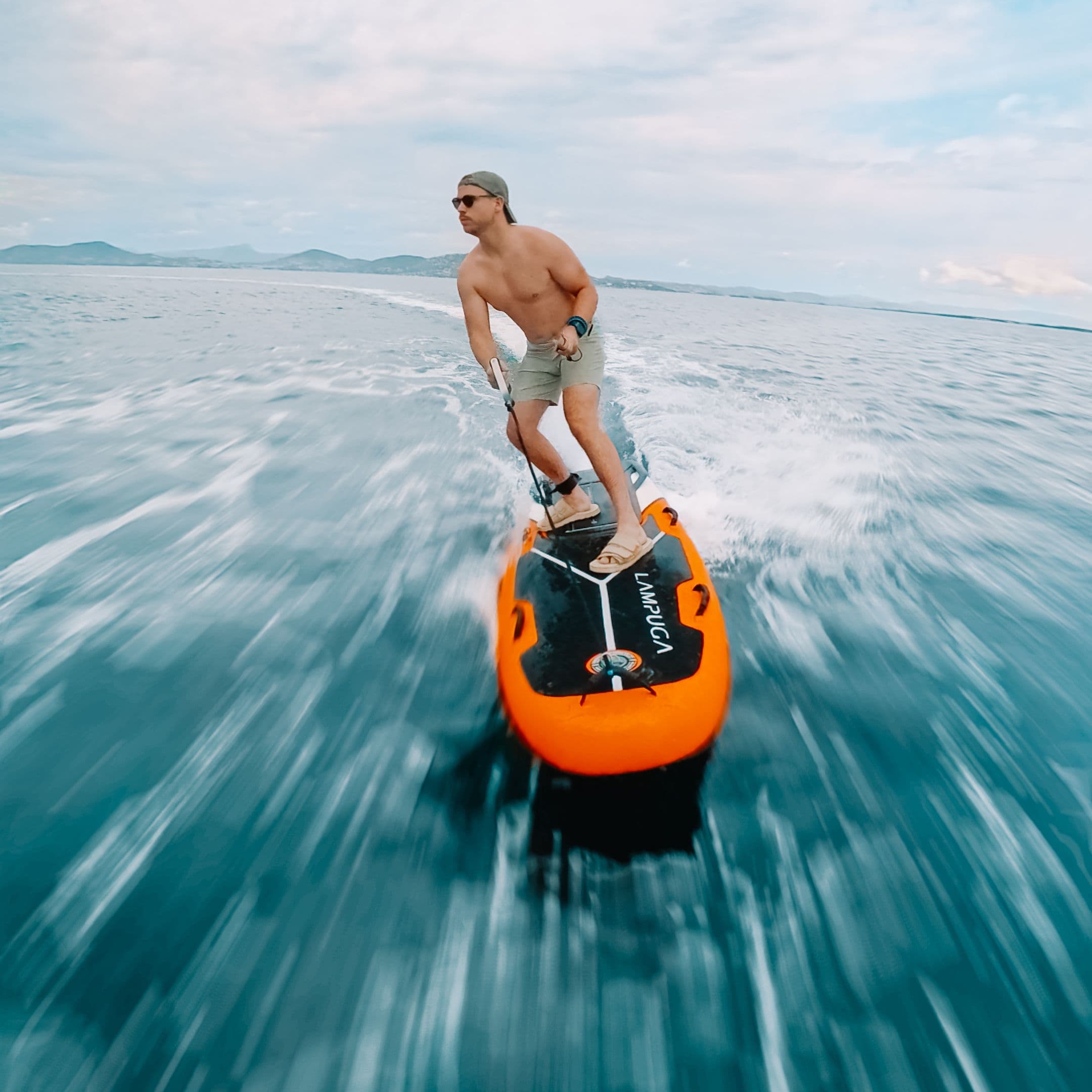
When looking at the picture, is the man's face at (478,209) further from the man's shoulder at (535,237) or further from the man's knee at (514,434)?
the man's knee at (514,434)

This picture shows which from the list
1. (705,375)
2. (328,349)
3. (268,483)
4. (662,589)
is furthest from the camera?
→ (328,349)

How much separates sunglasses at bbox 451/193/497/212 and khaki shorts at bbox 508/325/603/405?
1003mm

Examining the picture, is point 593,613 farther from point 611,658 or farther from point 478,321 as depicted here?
point 478,321

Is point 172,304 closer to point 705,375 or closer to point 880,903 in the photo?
point 705,375

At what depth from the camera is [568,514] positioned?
15.4 feet

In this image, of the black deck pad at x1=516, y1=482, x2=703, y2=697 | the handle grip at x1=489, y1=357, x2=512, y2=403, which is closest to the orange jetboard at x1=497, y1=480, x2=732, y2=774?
the black deck pad at x1=516, y1=482, x2=703, y2=697

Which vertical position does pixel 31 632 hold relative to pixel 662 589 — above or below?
below

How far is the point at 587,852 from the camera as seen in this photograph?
8.81ft

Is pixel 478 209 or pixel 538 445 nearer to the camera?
pixel 478 209

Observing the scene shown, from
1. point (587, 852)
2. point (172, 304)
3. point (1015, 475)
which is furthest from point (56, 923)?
point (172, 304)

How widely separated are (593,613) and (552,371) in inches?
77.0

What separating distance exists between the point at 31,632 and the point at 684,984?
189 inches

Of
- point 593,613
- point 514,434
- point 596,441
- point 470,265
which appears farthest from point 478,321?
point 593,613

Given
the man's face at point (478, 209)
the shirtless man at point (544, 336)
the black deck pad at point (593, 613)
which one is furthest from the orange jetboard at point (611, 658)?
the man's face at point (478, 209)
